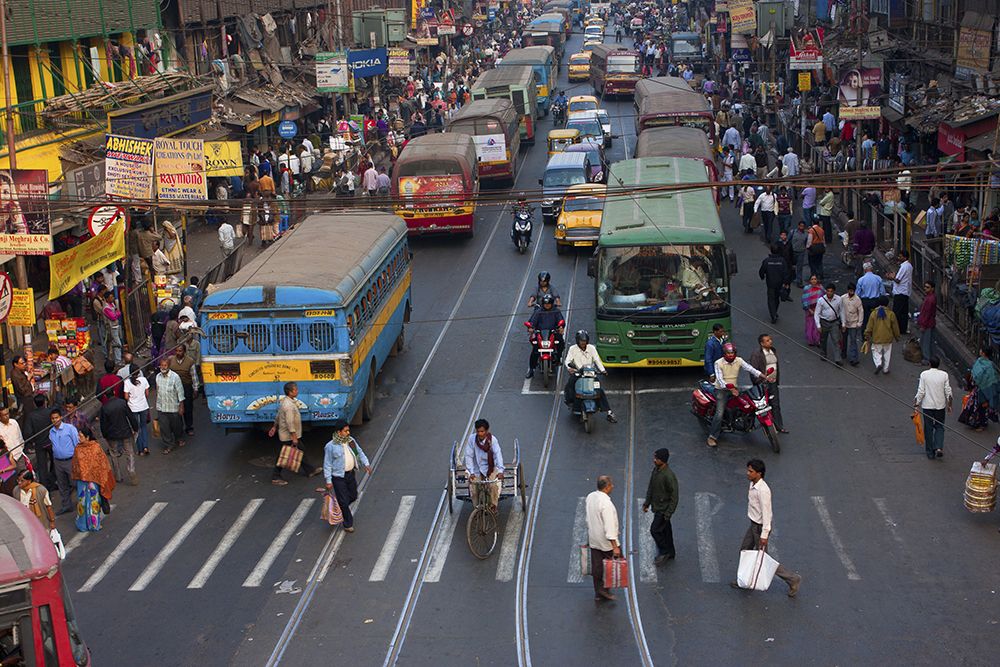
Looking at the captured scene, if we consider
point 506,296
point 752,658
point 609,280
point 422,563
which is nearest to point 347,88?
point 506,296

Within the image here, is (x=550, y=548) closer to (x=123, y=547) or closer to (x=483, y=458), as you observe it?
(x=483, y=458)

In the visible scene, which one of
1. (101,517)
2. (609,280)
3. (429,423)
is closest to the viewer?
(101,517)

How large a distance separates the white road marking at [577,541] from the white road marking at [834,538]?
2.75 m

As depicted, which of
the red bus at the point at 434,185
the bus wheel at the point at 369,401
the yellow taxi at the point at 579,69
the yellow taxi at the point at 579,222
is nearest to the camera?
the bus wheel at the point at 369,401

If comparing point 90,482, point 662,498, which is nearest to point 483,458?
point 662,498

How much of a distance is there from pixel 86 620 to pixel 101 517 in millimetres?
3390

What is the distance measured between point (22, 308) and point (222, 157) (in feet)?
30.7

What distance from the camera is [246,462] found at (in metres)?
18.8

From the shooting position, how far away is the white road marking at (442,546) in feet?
47.0

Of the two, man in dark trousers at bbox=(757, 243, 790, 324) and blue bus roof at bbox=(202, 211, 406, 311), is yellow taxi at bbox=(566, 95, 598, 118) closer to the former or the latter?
man in dark trousers at bbox=(757, 243, 790, 324)

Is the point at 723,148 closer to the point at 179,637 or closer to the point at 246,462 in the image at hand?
the point at 246,462

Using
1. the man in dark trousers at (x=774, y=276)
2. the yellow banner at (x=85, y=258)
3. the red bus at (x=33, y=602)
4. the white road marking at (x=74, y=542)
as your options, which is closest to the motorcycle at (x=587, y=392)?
the man in dark trousers at (x=774, y=276)

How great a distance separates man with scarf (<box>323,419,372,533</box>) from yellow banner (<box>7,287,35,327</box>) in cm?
609

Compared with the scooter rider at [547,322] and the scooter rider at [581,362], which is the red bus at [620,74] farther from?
the scooter rider at [581,362]
